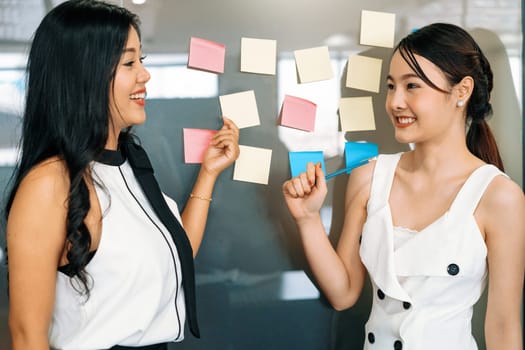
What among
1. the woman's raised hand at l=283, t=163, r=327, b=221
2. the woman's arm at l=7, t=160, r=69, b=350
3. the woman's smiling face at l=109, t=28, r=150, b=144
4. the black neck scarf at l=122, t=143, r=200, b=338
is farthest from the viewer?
A: the woman's raised hand at l=283, t=163, r=327, b=221

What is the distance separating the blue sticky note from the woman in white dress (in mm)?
167

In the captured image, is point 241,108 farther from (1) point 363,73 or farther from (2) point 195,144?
(1) point 363,73

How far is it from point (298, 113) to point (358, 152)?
199mm

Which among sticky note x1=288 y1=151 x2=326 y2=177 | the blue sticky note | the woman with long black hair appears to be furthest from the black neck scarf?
the blue sticky note

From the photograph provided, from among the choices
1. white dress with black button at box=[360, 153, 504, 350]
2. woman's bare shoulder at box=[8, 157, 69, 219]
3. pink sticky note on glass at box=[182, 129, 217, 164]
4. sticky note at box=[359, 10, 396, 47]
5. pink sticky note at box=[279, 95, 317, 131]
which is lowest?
white dress with black button at box=[360, 153, 504, 350]

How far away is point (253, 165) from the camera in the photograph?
1637 mm

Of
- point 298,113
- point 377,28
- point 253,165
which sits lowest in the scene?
point 253,165

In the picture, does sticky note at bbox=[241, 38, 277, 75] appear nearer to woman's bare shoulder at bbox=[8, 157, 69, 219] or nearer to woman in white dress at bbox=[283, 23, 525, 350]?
woman in white dress at bbox=[283, 23, 525, 350]

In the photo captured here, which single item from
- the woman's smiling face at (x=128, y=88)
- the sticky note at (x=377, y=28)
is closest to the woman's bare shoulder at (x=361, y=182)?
the sticky note at (x=377, y=28)

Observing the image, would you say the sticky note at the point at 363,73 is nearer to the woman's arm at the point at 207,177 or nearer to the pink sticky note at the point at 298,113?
the pink sticky note at the point at 298,113

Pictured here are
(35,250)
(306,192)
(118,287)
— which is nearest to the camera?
(35,250)

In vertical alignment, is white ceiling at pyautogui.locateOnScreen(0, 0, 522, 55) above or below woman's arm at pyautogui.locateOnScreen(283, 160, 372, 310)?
above

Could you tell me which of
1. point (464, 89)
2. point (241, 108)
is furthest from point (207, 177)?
point (464, 89)

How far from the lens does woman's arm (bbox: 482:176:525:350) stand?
54.0 inches
